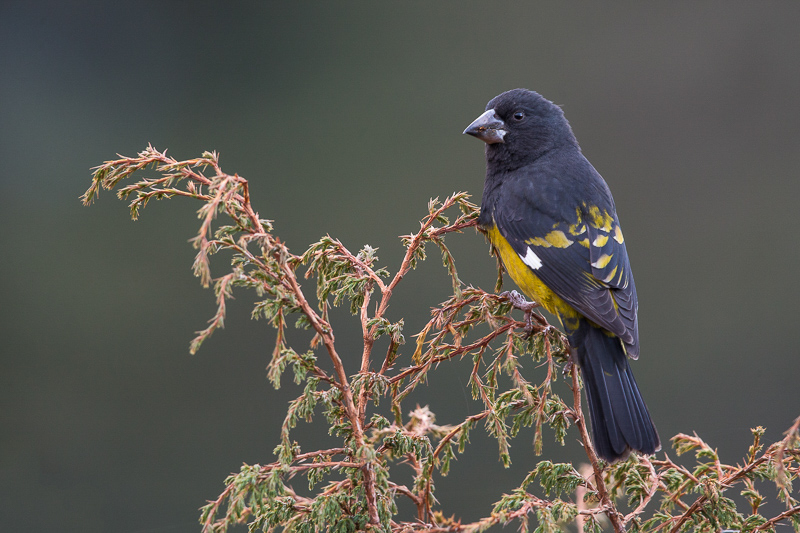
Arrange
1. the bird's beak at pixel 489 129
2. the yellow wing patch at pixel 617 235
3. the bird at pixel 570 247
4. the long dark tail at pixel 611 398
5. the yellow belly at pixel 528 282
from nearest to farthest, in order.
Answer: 1. the long dark tail at pixel 611 398
2. the bird at pixel 570 247
3. the yellow belly at pixel 528 282
4. the yellow wing patch at pixel 617 235
5. the bird's beak at pixel 489 129

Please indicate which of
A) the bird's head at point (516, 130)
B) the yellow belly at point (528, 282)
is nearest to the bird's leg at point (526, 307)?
the yellow belly at point (528, 282)

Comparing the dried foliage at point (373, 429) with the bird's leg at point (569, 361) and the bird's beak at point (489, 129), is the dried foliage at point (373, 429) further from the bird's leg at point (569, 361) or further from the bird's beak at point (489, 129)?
the bird's beak at point (489, 129)

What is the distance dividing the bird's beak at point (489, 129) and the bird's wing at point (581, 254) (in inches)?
9.7

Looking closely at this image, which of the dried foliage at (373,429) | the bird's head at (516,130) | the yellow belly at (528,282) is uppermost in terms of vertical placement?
the bird's head at (516,130)

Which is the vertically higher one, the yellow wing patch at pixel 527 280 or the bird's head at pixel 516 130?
the bird's head at pixel 516 130

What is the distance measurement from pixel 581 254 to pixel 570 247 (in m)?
0.03

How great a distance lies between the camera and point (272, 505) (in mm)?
1153

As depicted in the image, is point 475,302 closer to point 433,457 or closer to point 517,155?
point 433,457

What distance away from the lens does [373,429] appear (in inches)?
41.1

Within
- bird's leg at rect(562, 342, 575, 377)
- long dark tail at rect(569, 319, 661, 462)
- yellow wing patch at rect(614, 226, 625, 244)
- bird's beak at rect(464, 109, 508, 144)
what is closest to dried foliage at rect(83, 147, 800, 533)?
long dark tail at rect(569, 319, 661, 462)

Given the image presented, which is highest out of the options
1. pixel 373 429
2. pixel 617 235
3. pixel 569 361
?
pixel 617 235

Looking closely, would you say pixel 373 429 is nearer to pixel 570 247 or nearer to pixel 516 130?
pixel 570 247

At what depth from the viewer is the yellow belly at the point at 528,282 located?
1812 millimetres

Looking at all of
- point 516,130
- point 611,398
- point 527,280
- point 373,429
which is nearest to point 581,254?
point 527,280
